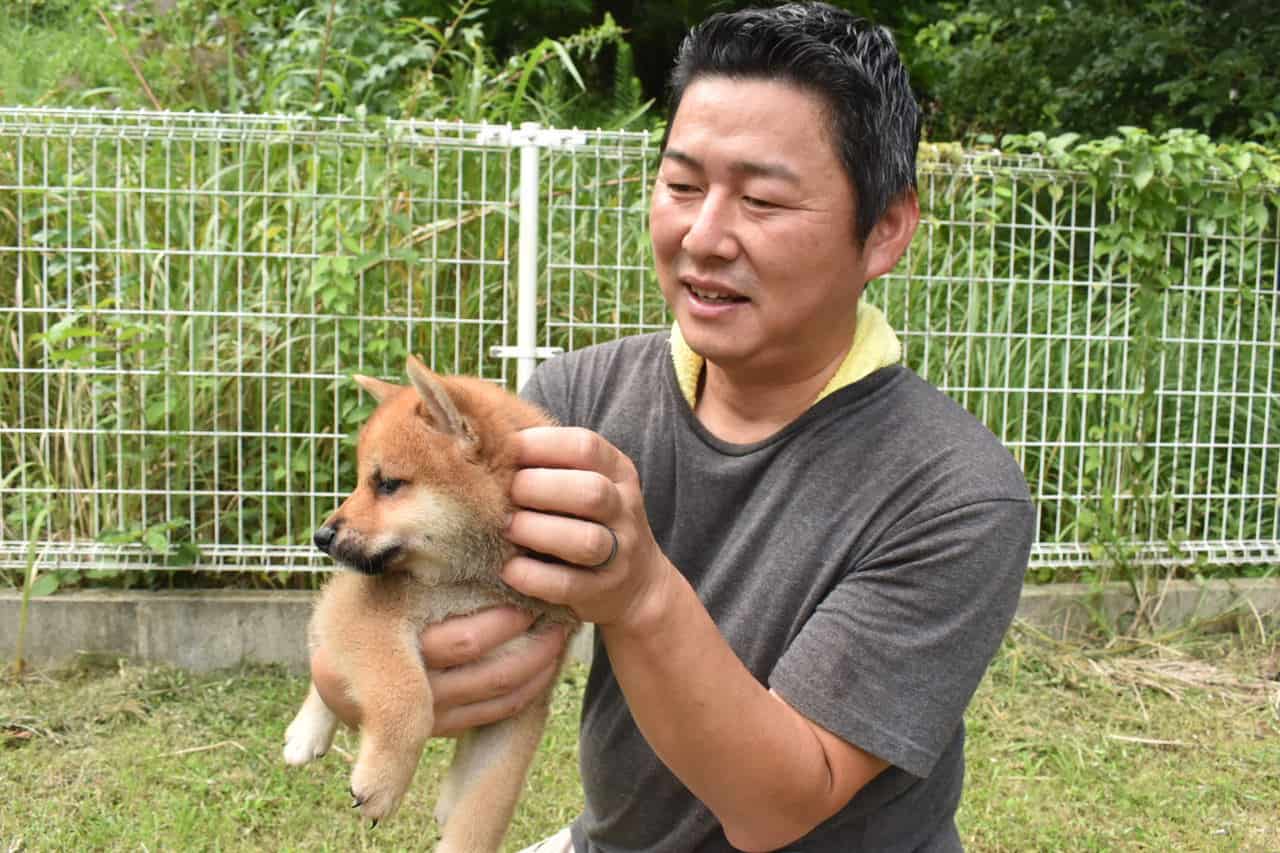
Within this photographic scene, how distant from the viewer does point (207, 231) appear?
538 cm

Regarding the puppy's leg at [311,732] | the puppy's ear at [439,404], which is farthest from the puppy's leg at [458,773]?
the puppy's ear at [439,404]

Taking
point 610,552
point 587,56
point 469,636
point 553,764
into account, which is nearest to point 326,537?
point 469,636

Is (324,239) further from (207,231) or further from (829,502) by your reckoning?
(829,502)

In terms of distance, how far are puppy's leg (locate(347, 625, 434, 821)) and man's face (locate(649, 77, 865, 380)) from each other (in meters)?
0.79

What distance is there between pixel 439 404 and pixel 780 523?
658mm

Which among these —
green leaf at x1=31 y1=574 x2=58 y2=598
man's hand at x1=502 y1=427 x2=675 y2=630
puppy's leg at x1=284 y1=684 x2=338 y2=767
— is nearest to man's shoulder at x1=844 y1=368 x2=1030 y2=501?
man's hand at x1=502 y1=427 x2=675 y2=630

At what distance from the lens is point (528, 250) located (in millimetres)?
5285

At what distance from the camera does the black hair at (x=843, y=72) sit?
81.0 inches

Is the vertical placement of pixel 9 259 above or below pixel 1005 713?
above

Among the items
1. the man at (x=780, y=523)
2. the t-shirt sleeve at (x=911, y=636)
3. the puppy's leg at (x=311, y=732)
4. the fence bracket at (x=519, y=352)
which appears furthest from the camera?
the fence bracket at (x=519, y=352)

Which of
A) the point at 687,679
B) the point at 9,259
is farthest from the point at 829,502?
the point at 9,259

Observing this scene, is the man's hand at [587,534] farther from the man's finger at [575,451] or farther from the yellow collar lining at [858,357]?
the yellow collar lining at [858,357]

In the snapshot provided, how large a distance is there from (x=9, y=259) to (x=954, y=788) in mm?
5110

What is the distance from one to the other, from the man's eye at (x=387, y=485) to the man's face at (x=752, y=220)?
1.99 feet
